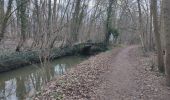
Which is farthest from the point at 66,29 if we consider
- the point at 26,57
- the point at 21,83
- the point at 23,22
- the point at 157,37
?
the point at 157,37

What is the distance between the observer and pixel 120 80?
42.0 feet

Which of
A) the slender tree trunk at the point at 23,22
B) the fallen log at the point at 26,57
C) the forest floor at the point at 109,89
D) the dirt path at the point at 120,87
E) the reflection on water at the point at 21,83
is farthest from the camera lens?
the slender tree trunk at the point at 23,22

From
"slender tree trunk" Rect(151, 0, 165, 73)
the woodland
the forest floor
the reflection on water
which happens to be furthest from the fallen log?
"slender tree trunk" Rect(151, 0, 165, 73)

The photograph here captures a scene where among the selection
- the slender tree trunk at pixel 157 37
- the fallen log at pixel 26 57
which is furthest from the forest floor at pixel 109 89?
the fallen log at pixel 26 57

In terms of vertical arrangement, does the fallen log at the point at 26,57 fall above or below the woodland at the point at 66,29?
below

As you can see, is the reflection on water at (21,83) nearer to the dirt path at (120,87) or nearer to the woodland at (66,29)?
the woodland at (66,29)

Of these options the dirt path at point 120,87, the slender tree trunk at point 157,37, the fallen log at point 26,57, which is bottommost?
the dirt path at point 120,87

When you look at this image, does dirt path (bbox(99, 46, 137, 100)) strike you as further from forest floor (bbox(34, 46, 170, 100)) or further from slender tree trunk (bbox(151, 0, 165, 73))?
slender tree trunk (bbox(151, 0, 165, 73))

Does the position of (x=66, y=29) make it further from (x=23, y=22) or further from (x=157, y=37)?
(x=157, y=37)

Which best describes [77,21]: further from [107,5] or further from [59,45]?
[107,5]

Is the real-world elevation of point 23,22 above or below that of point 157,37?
above

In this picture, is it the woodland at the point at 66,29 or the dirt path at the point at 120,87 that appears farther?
the woodland at the point at 66,29

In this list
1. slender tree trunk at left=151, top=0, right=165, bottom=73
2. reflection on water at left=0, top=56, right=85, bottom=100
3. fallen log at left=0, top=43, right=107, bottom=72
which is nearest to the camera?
reflection on water at left=0, top=56, right=85, bottom=100

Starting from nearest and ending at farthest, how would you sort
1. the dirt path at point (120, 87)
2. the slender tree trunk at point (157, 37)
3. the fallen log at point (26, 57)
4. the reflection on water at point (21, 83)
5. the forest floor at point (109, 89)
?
the forest floor at point (109, 89) < the dirt path at point (120, 87) < the reflection on water at point (21, 83) < the slender tree trunk at point (157, 37) < the fallen log at point (26, 57)
